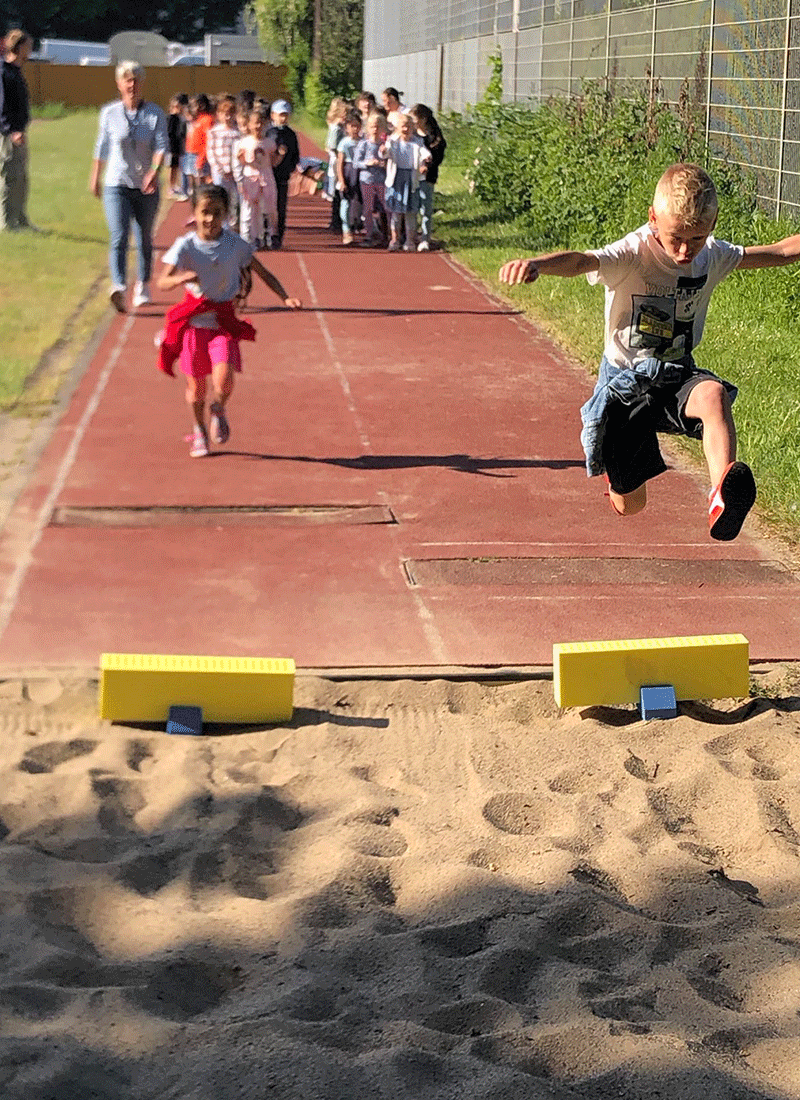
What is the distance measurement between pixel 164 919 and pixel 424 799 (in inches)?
48.1

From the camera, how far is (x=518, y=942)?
4648 mm

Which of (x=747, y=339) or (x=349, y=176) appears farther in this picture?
(x=349, y=176)

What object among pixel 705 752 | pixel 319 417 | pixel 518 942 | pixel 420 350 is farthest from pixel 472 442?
pixel 518 942

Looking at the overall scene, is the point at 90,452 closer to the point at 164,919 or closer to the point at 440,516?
the point at 440,516

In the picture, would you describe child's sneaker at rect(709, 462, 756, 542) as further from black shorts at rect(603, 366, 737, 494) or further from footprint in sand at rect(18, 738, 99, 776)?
footprint in sand at rect(18, 738, 99, 776)

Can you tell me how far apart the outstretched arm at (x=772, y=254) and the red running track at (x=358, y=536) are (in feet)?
5.44

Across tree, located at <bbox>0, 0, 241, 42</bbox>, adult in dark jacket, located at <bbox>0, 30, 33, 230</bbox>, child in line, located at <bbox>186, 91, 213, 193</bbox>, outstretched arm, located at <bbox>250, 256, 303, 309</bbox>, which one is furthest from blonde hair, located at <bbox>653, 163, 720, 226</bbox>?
tree, located at <bbox>0, 0, 241, 42</bbox>

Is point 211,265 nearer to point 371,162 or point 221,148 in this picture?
point 221,148

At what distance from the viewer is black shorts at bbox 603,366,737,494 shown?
23.2ft

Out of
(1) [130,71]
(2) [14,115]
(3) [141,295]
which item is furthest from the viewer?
(2) [14,115]

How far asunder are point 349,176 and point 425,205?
1.23 m

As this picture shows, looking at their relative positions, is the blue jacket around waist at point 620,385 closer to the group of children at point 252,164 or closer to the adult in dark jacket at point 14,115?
the group of children at point 252,164

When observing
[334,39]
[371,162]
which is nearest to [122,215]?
[371,162]

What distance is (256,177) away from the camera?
20.2 metres
